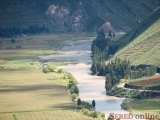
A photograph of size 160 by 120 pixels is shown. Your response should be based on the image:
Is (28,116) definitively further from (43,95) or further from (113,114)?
(43,95)

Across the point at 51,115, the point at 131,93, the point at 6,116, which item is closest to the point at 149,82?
the point at 131,93

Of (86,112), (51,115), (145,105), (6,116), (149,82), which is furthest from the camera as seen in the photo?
(149,82)

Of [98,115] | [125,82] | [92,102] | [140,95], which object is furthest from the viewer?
[125,82]

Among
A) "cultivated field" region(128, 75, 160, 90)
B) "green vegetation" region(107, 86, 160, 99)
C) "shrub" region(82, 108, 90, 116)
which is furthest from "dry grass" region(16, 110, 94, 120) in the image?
"cultivated field" region(128, 75, 160, 90)

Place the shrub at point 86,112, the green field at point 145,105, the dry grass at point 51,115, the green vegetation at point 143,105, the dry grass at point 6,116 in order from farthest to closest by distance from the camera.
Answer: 1. the green vegetation at point 143,105
2. the green field at point 145,105
3. the shrub at point 86,112
4. the dry grass at point 6,116
5. the dry grass at point 51,115

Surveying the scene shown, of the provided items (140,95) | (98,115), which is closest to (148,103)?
(140,95)

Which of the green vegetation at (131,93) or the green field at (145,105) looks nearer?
the green field at (145,105)

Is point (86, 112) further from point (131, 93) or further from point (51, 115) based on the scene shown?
point (131, 93)

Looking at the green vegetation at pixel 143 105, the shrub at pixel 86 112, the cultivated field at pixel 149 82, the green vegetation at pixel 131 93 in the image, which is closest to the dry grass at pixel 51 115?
the shrub at pixel 86 112

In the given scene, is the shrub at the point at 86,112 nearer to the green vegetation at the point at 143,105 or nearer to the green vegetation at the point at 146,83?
the green vegetation at the point at 143,105

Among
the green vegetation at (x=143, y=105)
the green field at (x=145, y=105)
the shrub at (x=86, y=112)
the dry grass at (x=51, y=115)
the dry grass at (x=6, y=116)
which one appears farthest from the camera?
the green vegetation at (x=143, y=105)

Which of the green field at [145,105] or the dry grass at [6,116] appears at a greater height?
the green field at [145,105]
